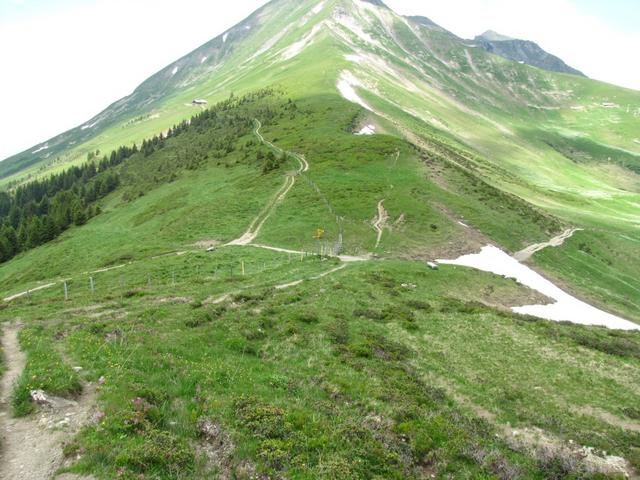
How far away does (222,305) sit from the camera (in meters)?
29.8

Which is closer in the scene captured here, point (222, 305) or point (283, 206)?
point (222, 305)

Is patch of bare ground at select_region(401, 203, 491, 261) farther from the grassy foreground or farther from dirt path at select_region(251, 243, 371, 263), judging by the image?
dirt path at select_region(251, 243, 371, 263)

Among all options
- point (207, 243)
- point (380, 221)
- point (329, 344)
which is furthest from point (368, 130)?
point (329, 344)

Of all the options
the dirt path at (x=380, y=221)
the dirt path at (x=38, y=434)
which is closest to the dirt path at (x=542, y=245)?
the dirt path at (x=380, y=221)

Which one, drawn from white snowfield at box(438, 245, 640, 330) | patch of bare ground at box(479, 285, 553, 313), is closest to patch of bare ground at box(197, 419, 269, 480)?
patch of bare ground at box(479, 285, 553, 313)

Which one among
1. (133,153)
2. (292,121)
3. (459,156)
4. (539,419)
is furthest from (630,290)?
(133,153)

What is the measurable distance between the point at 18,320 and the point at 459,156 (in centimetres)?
12990

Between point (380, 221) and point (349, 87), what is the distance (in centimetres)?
13102

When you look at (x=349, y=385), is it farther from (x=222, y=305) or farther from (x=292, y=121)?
(x=292, y=121)

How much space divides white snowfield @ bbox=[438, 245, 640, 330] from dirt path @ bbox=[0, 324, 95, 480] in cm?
4074

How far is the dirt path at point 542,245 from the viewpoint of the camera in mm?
61544

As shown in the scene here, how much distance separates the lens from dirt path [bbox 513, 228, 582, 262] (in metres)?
61.5

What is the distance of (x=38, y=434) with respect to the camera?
40.5 feet

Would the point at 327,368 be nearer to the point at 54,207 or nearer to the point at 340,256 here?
the point at 340,256
